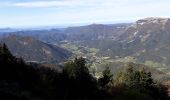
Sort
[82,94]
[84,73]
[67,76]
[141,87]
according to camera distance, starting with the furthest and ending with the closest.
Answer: [141,87]
[84,73]
[67,76]
[82,94]

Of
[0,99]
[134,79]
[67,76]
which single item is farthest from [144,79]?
[0,99]

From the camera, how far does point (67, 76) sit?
95.6 meters

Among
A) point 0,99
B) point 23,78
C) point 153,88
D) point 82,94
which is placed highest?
point 0,99

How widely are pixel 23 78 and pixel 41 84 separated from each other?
4.00 m

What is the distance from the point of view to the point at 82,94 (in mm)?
84375

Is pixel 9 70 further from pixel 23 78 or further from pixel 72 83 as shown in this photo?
pixel 72 83

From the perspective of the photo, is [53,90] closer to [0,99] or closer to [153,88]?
[0,99]

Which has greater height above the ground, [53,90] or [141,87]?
[53,90]

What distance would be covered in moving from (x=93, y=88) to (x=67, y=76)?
24.8 feet

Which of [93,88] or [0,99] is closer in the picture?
[0,99]

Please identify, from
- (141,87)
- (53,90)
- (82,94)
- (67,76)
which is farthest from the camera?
(141,87)

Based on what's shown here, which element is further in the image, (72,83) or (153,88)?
(153,88)

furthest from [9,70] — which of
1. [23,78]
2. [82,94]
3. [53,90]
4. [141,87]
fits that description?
[141,87]

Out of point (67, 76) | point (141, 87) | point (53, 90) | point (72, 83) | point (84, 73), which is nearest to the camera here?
point (53, 90)
